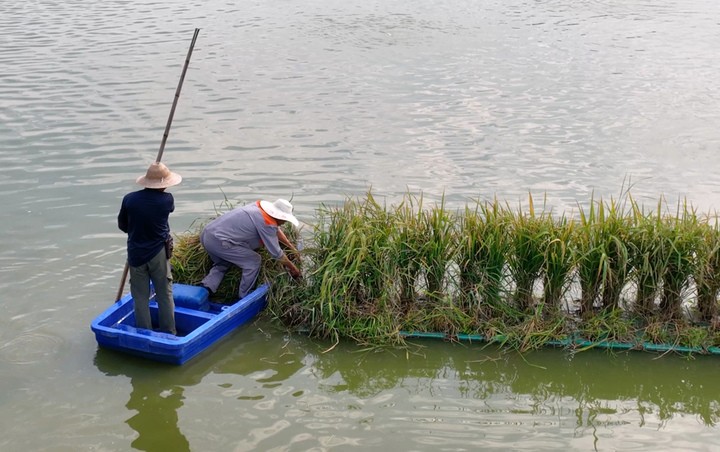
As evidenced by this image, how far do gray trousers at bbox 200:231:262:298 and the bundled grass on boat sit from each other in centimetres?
27

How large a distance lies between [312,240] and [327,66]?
416 inches

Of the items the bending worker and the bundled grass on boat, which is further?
the bending worker

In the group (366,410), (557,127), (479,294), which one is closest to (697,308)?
(479,294)

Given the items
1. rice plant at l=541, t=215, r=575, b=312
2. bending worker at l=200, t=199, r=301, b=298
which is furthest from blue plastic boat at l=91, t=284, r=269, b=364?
rice plant at l=541, t=215, r=575, b=312

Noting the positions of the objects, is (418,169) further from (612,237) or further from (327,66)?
(327,66)

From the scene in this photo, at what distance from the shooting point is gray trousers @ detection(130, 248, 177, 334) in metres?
Result: 7.05

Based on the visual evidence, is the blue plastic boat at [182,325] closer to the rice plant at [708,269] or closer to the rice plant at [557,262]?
the rice plant at [557,262]

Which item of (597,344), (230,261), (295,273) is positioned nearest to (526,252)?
(597,344)

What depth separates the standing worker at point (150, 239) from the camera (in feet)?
A: 22.4

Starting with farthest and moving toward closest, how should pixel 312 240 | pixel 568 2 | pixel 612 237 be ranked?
pixel 568 2 → pixel 312 240 → pixel 612 237

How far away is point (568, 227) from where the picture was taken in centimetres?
761

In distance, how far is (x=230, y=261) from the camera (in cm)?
792

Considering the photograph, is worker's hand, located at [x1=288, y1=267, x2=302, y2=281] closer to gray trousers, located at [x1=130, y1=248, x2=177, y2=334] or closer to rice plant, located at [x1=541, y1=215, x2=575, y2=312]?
gray trousers, located at [x1=130, y1=248, x2=177, y2=334]

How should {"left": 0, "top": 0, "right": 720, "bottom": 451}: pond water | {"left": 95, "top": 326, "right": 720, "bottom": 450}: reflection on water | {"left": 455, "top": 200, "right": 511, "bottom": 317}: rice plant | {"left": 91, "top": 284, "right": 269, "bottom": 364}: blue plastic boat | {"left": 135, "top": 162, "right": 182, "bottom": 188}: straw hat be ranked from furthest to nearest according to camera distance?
{"left": 455, "top": 200, "right": 511, "bottom": 317}: rice plant → {"left": 91, "top": 284, "right": 269, "bottom": 364}: blue plastic boat → {"left": 135, "top": 162, "right": 182, "bottom": 188}: straw hat → {"left": 0, "top": 0, "right": 720, "bottom": 451}: pond water → {"left": 95, "top": 326, "right": 720, "bottom": 450}: reflection on water
